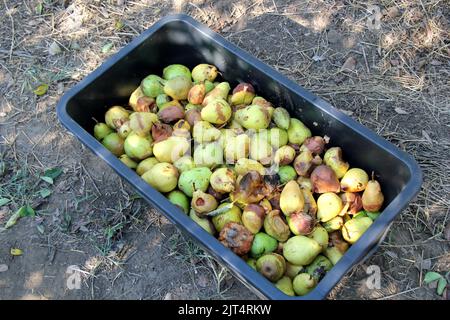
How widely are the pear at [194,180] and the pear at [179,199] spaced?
0.12ft

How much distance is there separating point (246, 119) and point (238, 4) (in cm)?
131

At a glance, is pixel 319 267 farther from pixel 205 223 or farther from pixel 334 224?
pixel 205 223

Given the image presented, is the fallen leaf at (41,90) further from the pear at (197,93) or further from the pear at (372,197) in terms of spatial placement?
the pear at (372,197)

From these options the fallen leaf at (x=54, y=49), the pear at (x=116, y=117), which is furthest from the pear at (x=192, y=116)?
the fallen leaf at (x=54, y=49)

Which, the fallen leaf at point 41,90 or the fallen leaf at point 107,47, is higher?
the fallen leaf at point 107,47

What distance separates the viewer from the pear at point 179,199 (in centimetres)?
233

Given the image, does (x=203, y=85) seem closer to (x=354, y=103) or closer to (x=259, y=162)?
(x=259, y=162)

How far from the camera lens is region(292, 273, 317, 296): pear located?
6.72ft

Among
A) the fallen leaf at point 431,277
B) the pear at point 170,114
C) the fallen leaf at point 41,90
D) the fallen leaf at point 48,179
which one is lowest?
the fallen leaf at point 48,179

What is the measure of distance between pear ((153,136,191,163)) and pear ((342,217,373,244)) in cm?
86

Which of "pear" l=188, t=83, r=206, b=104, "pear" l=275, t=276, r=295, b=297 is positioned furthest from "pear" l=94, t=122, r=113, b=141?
"pear" l=275, t=276, r=295, b=297

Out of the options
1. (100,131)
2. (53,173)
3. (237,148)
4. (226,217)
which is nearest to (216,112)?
(237,148)

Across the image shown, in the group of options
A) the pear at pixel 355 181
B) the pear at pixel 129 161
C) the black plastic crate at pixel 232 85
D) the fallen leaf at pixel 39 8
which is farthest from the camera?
the fallen leaf at pixel 39 8

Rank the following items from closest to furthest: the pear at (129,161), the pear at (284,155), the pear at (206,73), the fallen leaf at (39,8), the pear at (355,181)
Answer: the pear at (355,181) < the pear at (284,155) < the pear at (129,161) < the pear at (206,73) < the fallen leaf at (39,8)
